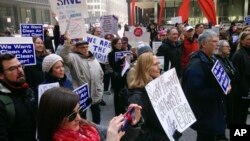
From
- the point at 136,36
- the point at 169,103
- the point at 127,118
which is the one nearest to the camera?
the point at 127,118

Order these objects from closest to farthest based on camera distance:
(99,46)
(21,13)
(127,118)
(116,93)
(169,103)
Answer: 1. (127,118)
2. (169,103)
3. (116,93)
4. (99,46)
5. (21,13)

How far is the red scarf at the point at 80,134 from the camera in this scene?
6.30 feet

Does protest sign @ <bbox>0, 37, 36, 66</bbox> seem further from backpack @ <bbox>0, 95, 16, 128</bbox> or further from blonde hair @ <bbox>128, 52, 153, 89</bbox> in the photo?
blonde hair @ <bbox>128, 52, 153, 89</bbox>

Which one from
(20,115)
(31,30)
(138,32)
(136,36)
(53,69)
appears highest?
(31,30)

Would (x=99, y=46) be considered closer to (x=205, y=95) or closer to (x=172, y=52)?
(x=172, y=52)

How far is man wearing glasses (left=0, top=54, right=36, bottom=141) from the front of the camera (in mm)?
2617

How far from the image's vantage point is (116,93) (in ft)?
20.8

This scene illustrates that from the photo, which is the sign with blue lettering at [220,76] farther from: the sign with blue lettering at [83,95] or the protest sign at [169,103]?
the sign with blue lettering at [83,95]

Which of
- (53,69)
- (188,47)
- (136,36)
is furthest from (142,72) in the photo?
(136,36)

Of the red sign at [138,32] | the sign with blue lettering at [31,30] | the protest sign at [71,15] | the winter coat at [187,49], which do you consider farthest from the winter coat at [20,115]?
the red sign at [138,32]

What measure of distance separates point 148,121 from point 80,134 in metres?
1.01

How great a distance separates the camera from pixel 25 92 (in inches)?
116

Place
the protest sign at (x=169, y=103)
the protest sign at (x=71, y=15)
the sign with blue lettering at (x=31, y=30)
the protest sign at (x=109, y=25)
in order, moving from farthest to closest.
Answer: the protest sign at (x=109, y=25) → the sign with blue lettering at (x=31, y=30) → the protest sign at (x=71, y=15) → the protest sign at (x=169, y=103)

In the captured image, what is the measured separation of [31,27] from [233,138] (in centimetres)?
578
